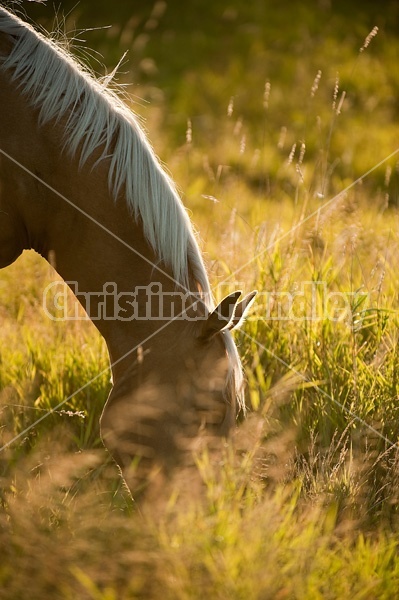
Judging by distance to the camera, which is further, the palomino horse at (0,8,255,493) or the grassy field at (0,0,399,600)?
the palomino horse at (0,8,255,493)

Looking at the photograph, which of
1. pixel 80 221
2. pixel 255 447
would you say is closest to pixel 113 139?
pixel 80 221

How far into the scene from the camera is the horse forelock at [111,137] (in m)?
2.19

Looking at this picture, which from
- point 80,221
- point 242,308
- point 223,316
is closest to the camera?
point 223,316

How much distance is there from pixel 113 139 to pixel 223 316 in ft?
2.53

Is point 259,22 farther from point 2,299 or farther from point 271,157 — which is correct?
point 2,299

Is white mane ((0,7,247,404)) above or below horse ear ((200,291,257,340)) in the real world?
above

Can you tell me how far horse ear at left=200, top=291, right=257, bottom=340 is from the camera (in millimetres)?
1976

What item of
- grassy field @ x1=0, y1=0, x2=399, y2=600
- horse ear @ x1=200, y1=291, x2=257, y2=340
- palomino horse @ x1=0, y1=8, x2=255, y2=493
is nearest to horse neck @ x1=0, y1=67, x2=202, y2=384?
palomino horse @ x1=0, y1=8, x2=255, y2=493

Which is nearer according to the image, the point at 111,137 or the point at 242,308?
the point at 242,308

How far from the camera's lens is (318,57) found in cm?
949

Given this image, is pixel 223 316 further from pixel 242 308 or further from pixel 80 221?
pixel 80 221

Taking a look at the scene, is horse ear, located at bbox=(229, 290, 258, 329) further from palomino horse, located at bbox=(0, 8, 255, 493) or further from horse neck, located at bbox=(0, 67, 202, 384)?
horse neck, located at bbox=(0, 67, 202, 384)

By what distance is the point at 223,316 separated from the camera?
199cm

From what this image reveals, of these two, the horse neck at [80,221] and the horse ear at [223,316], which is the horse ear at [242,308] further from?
the horse neck at [80,221]
